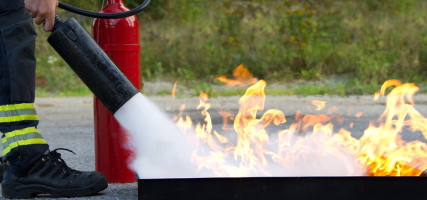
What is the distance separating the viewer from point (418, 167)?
240cm

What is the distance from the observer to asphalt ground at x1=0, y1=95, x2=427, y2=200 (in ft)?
14.8

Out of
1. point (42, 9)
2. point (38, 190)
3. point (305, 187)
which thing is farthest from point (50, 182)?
point (305, 187)

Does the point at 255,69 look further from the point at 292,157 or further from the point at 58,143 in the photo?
the point at 292,157

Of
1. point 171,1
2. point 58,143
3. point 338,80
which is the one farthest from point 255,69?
point 58,143

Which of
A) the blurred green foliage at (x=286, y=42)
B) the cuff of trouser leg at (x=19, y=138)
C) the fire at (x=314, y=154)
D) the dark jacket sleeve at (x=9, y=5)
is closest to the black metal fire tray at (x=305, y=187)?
the fire at (x=314, y=154)

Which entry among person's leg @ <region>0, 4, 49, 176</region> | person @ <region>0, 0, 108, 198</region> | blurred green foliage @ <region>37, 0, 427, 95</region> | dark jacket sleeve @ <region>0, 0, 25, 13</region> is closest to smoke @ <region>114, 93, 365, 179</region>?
person @ <region>0, 0, 108, 198</region>

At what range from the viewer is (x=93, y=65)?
2.26 metres

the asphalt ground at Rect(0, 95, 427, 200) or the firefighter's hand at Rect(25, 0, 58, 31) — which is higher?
the firefighter's hand at Rect(25, 0, 58, 31)

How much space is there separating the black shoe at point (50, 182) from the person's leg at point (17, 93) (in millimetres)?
37

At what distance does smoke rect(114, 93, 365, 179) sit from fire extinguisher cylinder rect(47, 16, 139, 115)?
51 millimetres

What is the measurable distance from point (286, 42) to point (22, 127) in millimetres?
6722

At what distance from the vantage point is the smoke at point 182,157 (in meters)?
2.26

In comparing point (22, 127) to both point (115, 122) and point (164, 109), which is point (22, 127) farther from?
point (164, 109)

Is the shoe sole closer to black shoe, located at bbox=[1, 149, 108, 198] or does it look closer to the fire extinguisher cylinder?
black shoe, located at bbox=[1, 149, 108, 198]
